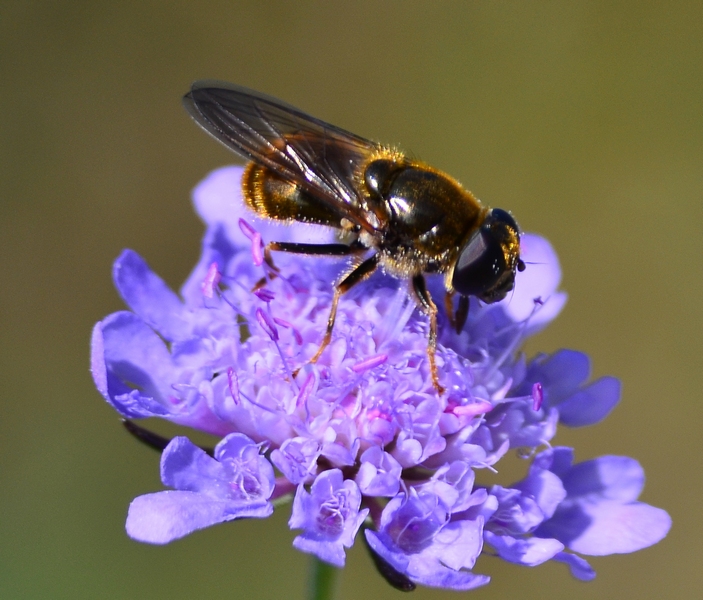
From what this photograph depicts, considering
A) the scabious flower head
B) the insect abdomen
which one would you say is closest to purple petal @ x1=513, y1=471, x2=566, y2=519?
the scabious flower head

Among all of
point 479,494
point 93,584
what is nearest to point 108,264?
point 93,584

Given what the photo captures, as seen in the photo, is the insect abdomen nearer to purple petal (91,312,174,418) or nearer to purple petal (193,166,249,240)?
purple petal (193,166,249,240)

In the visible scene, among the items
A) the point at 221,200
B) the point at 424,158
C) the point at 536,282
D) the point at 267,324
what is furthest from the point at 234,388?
the point at 424,158

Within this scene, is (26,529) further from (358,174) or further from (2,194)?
(358,174)

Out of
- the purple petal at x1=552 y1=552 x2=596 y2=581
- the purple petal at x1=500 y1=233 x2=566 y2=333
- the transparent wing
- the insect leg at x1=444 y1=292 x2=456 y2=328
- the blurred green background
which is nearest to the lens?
the purple petal at x1=552 y1=552 x2=596 y2=581

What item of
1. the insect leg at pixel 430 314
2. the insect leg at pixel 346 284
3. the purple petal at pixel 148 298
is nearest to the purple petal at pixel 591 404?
the insect leg at pixel 430 314

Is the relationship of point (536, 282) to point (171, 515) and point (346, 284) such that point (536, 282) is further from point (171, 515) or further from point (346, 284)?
point (171, 515)

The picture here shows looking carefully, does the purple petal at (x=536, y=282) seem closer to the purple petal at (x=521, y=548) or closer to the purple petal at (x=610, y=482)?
the purple petal at (x=610, y=482)
